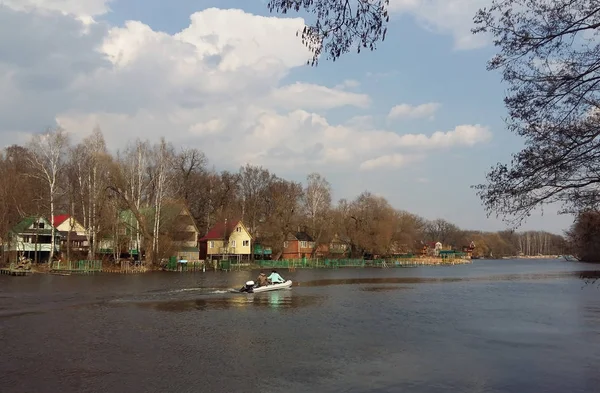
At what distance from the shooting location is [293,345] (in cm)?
1698

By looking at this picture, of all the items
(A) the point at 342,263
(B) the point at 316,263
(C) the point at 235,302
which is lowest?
(A) the point at 342,263

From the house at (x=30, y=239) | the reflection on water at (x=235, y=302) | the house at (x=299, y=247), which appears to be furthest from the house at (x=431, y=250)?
the reflection on water at (x=235, y=302)

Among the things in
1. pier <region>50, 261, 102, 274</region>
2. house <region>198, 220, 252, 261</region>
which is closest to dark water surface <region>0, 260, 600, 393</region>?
pier <region>50, 261, 102, 274</region>

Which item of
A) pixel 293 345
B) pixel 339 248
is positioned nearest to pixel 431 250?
pixel 339 248

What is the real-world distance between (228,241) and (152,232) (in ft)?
54.2

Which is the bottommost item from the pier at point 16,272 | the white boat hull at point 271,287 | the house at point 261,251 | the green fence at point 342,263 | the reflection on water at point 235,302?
the green fence at point 342,263

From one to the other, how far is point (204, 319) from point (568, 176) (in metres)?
17.8

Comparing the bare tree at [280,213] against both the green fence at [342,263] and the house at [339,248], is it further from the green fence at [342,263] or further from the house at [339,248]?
the house at [339,248]

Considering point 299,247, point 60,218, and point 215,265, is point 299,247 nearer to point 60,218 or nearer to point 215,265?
point 215,265

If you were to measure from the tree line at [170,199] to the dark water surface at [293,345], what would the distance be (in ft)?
15.6

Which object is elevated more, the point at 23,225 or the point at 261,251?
the point at 23,225

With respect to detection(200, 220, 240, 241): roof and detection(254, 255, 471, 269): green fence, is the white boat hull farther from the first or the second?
detection(200, 220, 240, 241): roof

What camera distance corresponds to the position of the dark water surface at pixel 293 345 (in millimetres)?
12523

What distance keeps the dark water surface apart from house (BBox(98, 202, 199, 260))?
29.4 m
